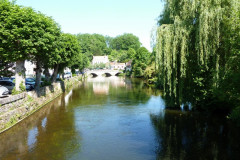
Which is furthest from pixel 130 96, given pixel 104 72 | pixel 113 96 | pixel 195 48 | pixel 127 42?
pixel 127 42

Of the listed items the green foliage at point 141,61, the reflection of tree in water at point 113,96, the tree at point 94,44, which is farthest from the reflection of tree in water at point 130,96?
the tree at point 94,44

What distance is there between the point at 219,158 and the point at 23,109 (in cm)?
1713

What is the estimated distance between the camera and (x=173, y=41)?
18547mm

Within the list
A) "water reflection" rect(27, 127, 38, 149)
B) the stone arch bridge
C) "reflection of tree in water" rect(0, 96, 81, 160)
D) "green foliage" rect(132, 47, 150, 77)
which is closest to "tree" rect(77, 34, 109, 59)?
the stone arch bridge

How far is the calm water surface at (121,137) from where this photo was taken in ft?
42.5

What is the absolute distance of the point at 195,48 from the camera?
18.3 metres

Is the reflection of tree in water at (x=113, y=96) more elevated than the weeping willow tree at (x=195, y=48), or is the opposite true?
the weeping willow tree at (x=195, y=48)

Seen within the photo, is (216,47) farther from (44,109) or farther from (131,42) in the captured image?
(131,42)

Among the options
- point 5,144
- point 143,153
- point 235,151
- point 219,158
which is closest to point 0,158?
point 5,144

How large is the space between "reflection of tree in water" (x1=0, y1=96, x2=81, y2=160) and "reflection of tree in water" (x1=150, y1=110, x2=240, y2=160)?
19.9 feet

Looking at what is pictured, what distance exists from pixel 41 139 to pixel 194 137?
35.7 ft

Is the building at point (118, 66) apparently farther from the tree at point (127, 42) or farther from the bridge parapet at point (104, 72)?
the bridge parapet at point (104, 72)

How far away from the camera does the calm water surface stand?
12953mm

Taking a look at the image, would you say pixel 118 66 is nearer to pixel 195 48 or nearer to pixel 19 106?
pixel 19 106
